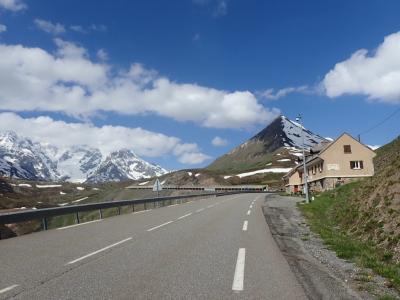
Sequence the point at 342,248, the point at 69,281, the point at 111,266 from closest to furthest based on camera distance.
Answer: the point at 69,281, the point at 111,266, the point at 342,248

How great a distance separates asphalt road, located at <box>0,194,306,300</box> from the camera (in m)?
6.75

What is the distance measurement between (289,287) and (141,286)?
2419 mm

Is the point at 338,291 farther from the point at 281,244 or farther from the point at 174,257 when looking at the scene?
the point at 281,244

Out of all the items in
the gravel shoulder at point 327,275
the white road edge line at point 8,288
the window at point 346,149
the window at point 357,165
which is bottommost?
the gravel shoulder at point 327,275

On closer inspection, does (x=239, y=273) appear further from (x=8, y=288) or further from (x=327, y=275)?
(x=8, y=288)

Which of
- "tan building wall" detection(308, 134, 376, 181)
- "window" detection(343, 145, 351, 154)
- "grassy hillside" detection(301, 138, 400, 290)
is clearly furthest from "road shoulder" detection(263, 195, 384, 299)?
"window" detection(343, 145, 351, 154)

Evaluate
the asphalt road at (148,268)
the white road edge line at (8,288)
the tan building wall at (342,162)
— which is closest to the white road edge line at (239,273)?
the asphalt road at (148,268)

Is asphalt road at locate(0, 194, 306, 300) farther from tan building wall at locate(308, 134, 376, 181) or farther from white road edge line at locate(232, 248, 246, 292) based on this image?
tan building wall at locate(308, 134, 376, 181)

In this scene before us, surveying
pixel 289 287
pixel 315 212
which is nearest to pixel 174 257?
pixel 289 287

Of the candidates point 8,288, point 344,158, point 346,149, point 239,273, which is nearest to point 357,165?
point 344,158

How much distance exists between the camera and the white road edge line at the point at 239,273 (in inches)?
278

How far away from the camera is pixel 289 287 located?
7.02 m

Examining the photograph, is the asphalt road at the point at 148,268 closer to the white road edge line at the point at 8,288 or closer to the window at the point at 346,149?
the white road edge line at the point at 8,288

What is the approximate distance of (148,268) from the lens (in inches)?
338
